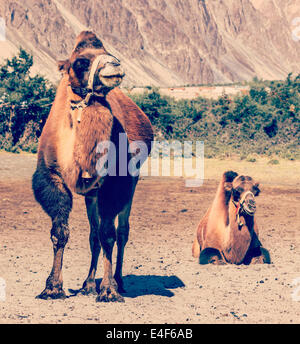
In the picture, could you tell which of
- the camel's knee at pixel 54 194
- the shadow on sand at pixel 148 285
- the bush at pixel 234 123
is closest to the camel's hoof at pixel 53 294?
the shadow on sand at pixel 148 285

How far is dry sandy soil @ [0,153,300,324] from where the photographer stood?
219 inches

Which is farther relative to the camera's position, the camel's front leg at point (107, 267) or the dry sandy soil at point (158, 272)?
the camel's front leg at point (107, 267)

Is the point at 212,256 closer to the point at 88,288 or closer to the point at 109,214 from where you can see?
the point at 88,288

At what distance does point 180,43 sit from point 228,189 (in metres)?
85.3

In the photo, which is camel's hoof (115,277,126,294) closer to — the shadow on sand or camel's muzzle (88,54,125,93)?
the shadow on sand

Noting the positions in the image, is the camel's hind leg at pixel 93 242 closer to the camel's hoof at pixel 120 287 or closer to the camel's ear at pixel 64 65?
the camel's hoof at pixel 120 287

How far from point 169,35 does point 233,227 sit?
84826mm

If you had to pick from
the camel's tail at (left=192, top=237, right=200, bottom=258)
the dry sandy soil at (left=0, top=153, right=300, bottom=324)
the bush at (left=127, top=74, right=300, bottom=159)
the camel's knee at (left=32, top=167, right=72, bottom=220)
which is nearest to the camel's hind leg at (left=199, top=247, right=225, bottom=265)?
the dry sandy soil at (left=0, top=153, right=300, bottom=324)

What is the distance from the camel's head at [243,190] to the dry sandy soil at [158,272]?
83 cm

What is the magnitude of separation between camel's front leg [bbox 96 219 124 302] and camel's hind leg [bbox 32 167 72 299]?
0.36m

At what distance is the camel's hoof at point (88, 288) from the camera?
→ 247 inches

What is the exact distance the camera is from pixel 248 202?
7422mm

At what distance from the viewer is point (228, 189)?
25.8 feet

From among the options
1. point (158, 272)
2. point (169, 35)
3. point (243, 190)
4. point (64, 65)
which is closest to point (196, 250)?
point (158, 272)
